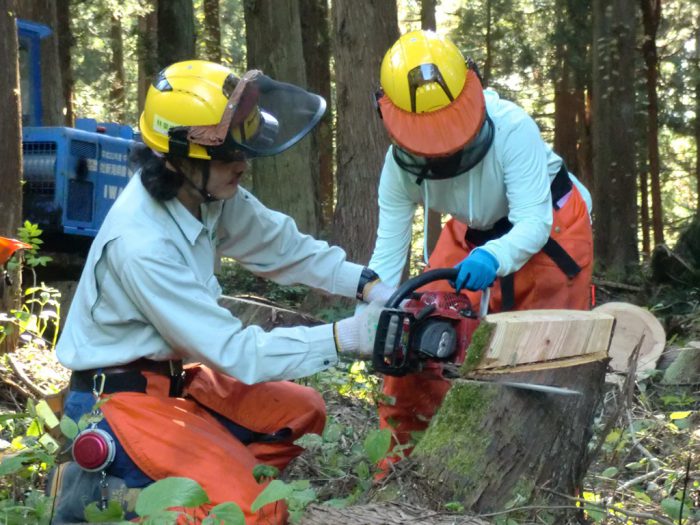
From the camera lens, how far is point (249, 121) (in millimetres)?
3518

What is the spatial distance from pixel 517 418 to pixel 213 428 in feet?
3.81

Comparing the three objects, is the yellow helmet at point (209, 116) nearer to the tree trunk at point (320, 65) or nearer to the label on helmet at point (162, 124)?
the label on helmet at point (162, 124)

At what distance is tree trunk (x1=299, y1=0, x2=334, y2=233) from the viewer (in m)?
15.9

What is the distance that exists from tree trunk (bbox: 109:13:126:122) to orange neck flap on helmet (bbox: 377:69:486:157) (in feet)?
64.6

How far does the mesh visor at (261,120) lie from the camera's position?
3375mm

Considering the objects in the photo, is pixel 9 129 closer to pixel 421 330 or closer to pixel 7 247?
pixel 7 247

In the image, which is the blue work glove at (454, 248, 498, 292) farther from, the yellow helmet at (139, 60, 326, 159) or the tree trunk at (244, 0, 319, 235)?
the tree trunk at (244, 0, 319, 235)

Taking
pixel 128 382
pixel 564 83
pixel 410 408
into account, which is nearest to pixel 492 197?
pixel 410 408

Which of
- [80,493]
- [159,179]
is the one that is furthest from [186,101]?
[80,493]

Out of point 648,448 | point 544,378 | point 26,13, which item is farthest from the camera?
point 26,13

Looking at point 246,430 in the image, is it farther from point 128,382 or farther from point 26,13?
point 26,13

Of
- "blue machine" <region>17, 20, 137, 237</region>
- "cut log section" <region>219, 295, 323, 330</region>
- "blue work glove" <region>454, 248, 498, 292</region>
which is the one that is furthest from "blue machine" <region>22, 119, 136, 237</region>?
"blue work glove" <region>454, 248, 498, 292</region>

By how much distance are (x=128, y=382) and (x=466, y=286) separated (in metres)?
1.34

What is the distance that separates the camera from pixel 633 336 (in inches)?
254
